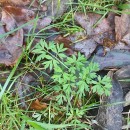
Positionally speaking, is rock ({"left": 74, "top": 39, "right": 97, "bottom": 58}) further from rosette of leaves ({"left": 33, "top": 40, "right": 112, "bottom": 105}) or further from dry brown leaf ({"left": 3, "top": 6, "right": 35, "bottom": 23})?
dry brown leaf ({"left": 3, "top": 6, "right": 35, "bottom": 23})

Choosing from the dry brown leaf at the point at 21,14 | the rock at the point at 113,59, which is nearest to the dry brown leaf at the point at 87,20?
the rock at the point at 113,59

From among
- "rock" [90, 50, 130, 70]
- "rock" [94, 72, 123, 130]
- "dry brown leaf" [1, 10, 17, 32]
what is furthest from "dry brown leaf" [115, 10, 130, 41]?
"dry brown leaf" [1, 10, 17, 32]

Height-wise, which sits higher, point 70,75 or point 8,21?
point 8,21

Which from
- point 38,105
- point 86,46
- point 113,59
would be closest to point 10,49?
point 38,105

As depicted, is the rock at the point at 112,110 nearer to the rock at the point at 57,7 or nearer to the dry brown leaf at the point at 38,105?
the dry brown leaf at the point at 38,105

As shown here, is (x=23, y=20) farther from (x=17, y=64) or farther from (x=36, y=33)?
(x=17, y=64)

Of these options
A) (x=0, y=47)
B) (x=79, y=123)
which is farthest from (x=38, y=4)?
(x=79, y=123)

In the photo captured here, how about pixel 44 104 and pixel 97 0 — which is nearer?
pixel 44 104

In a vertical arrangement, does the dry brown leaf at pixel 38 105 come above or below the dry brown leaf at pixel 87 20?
below

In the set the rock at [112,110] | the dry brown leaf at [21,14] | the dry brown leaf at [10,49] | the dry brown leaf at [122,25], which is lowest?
the rock at [112,110]

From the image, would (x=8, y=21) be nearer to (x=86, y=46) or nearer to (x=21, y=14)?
(x=21, y=14)

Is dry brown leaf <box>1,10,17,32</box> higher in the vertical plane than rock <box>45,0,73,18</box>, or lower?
lower
